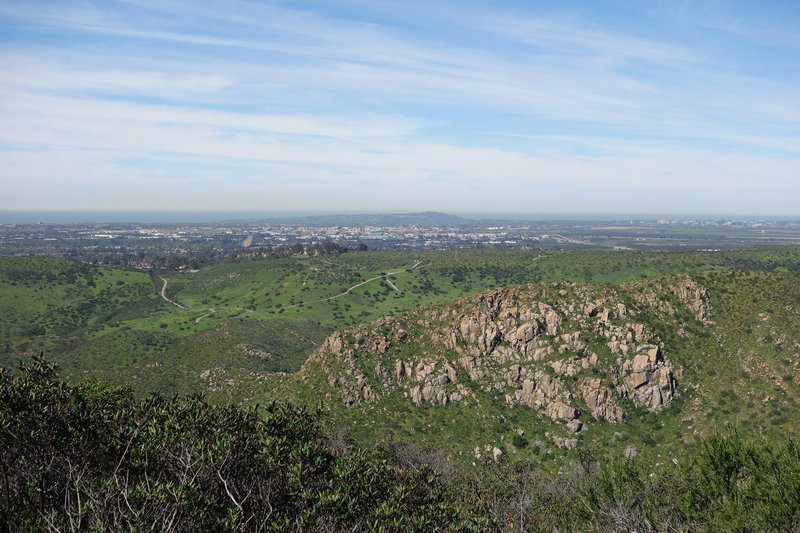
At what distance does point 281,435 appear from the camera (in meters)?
26.5

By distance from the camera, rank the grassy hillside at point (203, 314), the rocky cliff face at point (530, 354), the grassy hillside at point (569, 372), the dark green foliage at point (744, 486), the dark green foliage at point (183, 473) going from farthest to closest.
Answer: the grassy hillside at point (203, 314), the rocky cliff face at point (530, 354), the grassy hillside at point (569, 372), the dark green foliage at point (744, 486), the dark green foliage at point (183, 473)

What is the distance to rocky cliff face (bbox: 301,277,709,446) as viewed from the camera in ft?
227

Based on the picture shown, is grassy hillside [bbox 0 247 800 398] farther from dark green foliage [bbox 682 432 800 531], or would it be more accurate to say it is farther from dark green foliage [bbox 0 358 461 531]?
dark green foliage [bbox 682 432 800 531]

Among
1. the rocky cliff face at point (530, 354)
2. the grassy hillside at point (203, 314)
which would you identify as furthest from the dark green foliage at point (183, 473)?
the grassy hillside at point (203, 314)

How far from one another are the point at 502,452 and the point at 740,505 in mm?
40541

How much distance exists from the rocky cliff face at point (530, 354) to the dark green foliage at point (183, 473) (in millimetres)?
47757

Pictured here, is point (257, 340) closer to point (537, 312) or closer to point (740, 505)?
point (537, 312)

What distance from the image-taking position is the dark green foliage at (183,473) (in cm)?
1998

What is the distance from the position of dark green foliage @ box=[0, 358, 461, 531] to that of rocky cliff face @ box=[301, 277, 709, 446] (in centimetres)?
4776

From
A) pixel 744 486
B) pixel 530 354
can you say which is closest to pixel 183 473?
pixel 744 486

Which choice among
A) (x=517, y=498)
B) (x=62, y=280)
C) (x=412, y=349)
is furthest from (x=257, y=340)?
(x=62, y=280)

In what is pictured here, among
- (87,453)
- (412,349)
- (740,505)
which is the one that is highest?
(87,453)

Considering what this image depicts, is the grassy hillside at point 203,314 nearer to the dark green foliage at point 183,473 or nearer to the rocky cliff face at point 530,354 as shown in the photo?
the rocky cliff face at point 530,354

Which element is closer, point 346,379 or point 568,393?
point 568,393
